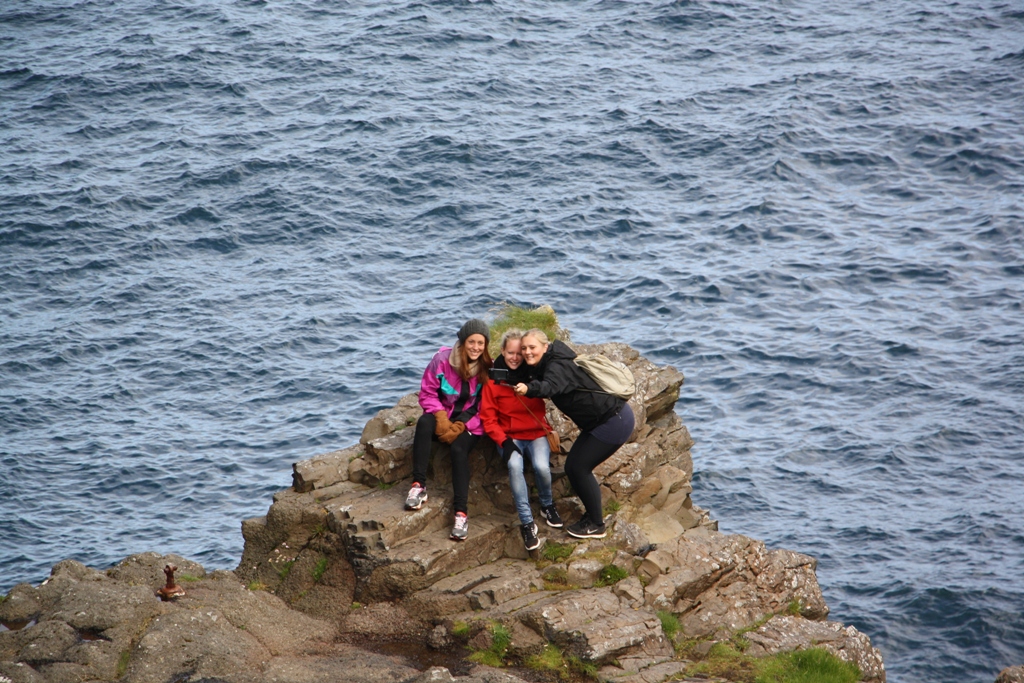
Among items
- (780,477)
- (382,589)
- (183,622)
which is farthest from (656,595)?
(780,477)

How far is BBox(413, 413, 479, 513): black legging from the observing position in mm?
13344

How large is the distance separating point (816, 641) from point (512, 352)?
5793mm

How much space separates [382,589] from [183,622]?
2.65 meters

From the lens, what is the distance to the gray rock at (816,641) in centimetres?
1291

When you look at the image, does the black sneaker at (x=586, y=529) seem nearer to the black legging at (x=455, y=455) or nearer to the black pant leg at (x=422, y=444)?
the black legging at (x=455, y=455)

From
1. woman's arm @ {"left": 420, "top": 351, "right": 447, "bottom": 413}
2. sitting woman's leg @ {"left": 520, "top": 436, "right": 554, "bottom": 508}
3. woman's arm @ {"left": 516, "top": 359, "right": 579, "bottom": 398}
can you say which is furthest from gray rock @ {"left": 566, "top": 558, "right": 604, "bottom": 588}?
woman's arm @ {"left": 420, "top": 351, "right": 447, "bottom": 413}

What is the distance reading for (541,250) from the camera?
42062 millimetres

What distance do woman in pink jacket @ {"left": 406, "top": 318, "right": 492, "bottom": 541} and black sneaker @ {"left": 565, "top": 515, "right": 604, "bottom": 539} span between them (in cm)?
150

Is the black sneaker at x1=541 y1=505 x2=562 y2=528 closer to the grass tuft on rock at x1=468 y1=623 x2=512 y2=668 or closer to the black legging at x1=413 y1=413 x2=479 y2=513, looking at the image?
the black legging at x1=413 y1=413 x2=479 y2=513

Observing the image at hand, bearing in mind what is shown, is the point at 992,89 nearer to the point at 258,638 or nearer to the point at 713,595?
the point at 713,595

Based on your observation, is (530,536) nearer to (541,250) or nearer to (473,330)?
(473,330)

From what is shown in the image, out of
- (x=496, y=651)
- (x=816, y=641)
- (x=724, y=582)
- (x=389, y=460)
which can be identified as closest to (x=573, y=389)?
(x=389, y=460)

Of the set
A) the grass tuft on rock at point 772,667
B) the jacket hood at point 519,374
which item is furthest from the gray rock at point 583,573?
the jacket hood at point 519,374

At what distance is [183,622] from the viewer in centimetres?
1171
